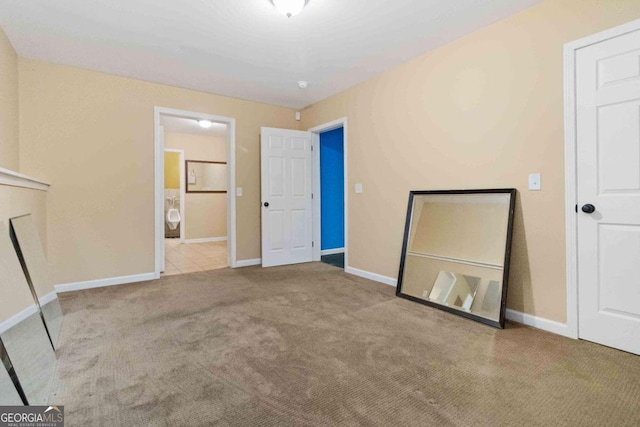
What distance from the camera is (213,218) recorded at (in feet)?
24.7

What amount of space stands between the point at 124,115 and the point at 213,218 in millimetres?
4090

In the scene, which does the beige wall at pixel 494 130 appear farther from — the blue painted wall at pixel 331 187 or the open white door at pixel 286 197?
the blue painted wall at pixel 331 187

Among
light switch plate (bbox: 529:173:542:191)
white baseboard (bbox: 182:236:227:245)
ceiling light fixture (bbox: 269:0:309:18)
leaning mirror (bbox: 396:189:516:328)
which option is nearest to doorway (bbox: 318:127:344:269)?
leaning mirror (bbox: 396:189:516:328)

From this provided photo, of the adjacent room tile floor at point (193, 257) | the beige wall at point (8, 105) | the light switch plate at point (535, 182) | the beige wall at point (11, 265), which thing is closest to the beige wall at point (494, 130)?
the light switch plate at point (535, 182)

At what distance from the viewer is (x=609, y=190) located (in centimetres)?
201

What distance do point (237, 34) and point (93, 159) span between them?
7.45 feet

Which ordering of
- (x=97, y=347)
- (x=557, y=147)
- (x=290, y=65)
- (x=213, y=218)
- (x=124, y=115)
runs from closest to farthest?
1. (x=97, y=347)
2. (x=557, y=147)
3. (x=290, y=65)
4. (x=124, y=115)
5. (x=213, y=218)

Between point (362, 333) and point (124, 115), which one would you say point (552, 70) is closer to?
point (362, 333)

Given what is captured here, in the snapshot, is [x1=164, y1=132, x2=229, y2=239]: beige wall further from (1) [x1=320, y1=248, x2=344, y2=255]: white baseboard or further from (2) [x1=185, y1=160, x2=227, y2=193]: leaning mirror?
(1) [x1=320, y1=248, x2=344, y2=255]: white baseboard

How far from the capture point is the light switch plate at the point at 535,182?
2.32 meters

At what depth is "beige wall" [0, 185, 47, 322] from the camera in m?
1.57

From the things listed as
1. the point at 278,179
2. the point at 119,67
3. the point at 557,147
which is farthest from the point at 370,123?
the point at 119,67

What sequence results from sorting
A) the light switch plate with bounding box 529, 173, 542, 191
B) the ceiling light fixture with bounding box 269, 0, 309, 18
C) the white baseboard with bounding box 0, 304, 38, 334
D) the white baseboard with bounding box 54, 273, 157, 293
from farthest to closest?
the white baseboard with bounding box 54, 273, 157, 293, the light switch plate with bounding box 529, 173, 542, 191, the ceiling light fixture with bounding box 269, 0, 309, 18, the white baseboard with bounding box 0, 304, 38, 334

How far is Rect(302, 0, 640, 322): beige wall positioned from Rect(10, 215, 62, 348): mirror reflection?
3.06 metres
